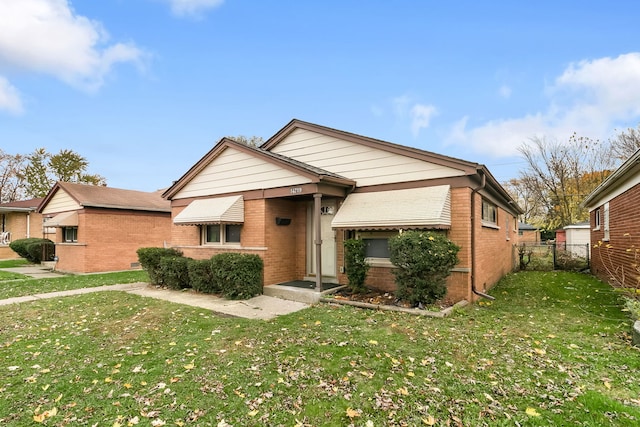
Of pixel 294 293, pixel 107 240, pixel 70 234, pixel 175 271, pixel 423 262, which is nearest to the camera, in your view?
pixel 423 262

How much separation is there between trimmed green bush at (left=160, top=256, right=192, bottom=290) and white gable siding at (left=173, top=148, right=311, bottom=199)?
106 inches

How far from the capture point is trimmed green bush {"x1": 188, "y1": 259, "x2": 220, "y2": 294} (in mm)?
10234

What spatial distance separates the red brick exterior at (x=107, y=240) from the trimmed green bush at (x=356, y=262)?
14.4 metres

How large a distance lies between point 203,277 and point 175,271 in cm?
145

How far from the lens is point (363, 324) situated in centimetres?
664

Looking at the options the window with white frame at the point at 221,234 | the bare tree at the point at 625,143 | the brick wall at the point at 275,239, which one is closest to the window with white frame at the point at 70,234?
the window with white frame at the point at 221,234

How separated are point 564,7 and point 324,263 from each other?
37.6 feet

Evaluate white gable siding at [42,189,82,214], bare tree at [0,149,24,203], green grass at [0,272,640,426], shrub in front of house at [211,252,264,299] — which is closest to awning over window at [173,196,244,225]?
shrub in front of house at [211,252,264,299]

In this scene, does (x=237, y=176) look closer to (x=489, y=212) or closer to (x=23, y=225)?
(x=489, y=212)

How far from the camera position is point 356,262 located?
29.1ft

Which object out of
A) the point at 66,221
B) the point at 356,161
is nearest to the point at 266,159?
the point at 356,161

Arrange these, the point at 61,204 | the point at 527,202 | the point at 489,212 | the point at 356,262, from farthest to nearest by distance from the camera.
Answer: the point at 527,202 < the point at 61,204 < the point at 489,212 < the point at 356,262

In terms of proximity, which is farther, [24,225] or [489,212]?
[24,225]

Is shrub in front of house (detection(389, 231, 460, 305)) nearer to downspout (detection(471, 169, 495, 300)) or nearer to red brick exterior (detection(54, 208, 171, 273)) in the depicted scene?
downspout (detection(471, 169, 495, 300))
